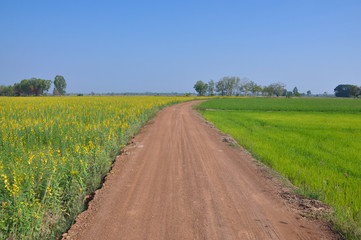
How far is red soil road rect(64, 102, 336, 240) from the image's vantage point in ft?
11.6

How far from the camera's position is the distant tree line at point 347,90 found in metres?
141

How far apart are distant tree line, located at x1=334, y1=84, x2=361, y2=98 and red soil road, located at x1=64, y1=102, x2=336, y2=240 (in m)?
184

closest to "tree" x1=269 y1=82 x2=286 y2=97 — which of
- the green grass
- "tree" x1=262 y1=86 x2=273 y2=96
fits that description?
"tree" x1=262 y1=86 x2=273 y2=96

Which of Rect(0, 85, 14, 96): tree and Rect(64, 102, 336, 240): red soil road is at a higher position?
Rect(0, 85, 14, 96): tree

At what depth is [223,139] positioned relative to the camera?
1079 centimetres

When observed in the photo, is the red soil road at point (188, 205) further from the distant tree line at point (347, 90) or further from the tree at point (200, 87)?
the distant tree line at point (347, 90)

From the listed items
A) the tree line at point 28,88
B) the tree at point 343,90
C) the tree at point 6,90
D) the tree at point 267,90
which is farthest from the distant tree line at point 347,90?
the tree at point 6,90

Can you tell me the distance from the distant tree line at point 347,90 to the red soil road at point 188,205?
603 feet

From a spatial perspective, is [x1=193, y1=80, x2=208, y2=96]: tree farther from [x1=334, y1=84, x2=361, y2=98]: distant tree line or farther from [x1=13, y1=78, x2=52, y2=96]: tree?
[x1=334, y1=84, x2=361, y2=98]: distant tree line

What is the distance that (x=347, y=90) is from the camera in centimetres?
16050

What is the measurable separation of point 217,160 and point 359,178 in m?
4.33

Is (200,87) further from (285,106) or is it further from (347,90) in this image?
(347,90)

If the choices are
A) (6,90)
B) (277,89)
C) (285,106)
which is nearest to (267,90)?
(277,89)

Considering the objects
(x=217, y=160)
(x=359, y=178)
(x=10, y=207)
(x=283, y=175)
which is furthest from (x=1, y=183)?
(x=359, y=178)
